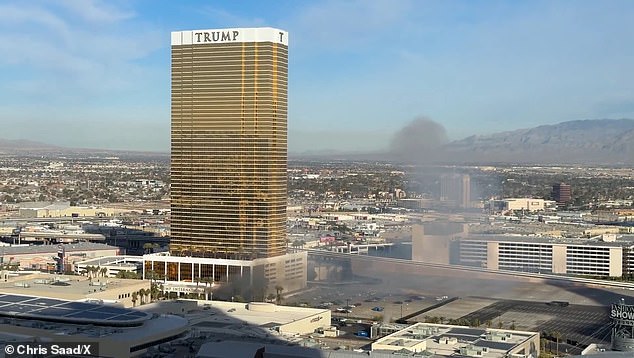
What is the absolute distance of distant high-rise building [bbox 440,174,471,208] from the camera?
61.7 metres

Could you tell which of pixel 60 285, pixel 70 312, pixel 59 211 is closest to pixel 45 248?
pixel 60 285

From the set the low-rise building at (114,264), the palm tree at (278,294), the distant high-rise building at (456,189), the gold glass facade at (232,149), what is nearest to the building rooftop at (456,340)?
the palm tree at (278,294)

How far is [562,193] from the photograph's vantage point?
9862 cm

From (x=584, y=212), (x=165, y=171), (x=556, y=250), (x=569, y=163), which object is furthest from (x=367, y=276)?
(x=165, y=171)

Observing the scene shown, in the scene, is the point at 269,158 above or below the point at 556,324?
above

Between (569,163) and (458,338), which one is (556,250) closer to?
(458,338)

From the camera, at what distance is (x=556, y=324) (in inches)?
1604

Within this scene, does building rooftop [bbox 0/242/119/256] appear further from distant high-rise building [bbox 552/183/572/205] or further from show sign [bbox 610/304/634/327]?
distant high-rise building [bbox 552/183/572/205]

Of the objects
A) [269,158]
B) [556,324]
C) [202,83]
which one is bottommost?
[556,324]

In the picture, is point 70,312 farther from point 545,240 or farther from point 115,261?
point 545,240

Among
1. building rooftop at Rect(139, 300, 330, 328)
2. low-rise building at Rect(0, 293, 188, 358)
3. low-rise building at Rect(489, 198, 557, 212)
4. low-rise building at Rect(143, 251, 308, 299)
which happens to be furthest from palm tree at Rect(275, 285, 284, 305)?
low-rise building at Rect(489, 198, 557, 212)

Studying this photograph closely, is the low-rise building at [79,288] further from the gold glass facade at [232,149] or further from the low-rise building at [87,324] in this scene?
the gold glass facade at [232,149]

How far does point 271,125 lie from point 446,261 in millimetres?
13171

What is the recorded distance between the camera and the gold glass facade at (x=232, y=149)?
5091 centimetres
